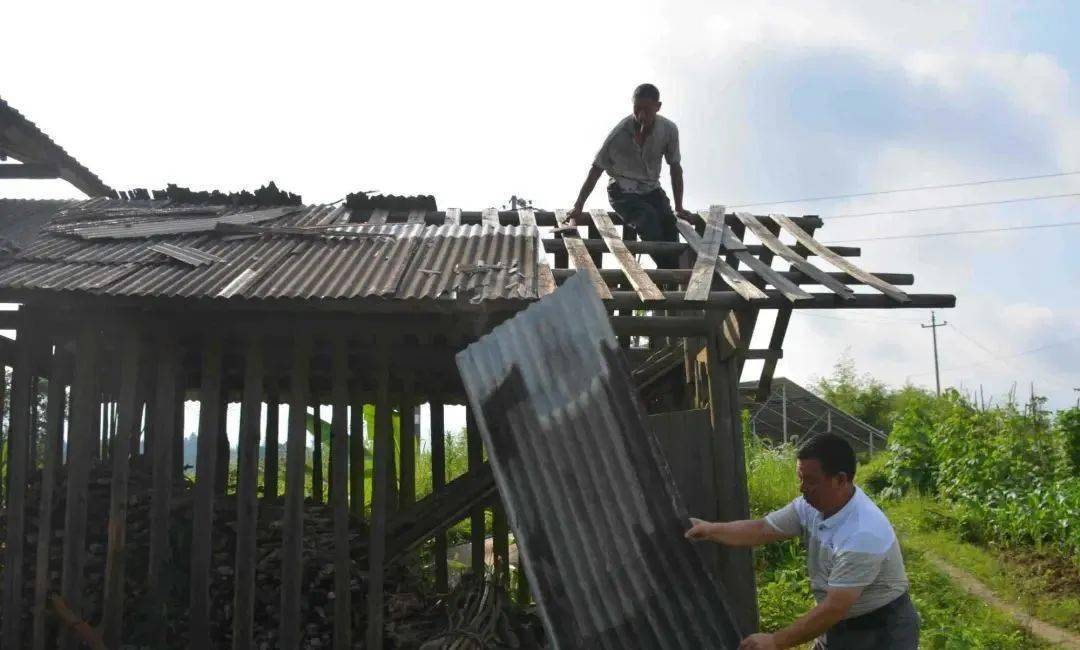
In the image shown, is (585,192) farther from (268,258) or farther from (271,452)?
(271,452)

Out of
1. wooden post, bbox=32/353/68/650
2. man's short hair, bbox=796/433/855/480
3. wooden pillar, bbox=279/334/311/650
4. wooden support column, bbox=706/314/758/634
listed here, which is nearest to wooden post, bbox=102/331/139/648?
wooden post, bbox=32/353/68/650

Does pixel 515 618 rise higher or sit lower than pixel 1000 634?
higher

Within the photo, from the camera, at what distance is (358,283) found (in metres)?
5.21

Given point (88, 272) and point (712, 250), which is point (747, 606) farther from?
point (88, 272)

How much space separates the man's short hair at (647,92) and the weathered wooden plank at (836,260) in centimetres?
147

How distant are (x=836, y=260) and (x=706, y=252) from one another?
2.96 ft

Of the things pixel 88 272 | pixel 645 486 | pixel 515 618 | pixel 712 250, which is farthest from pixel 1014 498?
pixel 88 272

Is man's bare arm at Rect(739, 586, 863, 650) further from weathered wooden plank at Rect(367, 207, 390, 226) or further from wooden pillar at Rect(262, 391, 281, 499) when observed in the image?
weathered wooden plank at Rect(367, 207, 390, 226)

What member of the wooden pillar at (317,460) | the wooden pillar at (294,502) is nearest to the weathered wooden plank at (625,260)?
the wooden pillar at (294,502)

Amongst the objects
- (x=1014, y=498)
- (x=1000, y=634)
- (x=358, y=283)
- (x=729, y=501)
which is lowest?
(x=1000, y=634)

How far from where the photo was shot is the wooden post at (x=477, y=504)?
19.9 ft

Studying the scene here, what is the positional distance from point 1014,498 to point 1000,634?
15.1 feet

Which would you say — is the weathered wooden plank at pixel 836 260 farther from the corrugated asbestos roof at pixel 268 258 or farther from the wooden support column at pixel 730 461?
the corrugated asbestos roof at pixel 268 258

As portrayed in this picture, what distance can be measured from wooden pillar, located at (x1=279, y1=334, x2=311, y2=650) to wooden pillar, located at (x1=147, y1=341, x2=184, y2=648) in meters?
0.79
